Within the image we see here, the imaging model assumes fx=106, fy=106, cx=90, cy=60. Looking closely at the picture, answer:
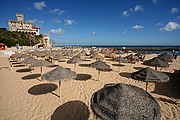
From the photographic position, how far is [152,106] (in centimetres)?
316

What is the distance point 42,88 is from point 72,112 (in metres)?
3.78

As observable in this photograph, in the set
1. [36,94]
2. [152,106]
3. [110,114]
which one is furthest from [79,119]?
[36,94]

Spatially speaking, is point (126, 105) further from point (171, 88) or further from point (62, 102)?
point (171, 88)

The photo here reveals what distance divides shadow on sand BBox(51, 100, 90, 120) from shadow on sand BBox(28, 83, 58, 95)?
2351mm

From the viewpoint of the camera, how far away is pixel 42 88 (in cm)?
789

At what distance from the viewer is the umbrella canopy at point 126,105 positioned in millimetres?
2949

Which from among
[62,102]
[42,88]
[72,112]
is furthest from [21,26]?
[72,112]

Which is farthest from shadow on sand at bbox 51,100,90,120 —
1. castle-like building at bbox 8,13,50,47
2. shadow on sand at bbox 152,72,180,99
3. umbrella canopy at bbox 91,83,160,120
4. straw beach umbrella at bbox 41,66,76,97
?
castle-like building at bbox 8,13,50,47

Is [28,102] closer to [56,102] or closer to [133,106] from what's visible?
[56,102]

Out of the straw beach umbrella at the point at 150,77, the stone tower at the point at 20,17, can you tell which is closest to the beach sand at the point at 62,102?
the straw beach umbrella at the point at 150,77

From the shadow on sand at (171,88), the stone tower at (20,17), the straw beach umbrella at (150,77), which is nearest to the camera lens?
the straw beach umbrella at (150,77)

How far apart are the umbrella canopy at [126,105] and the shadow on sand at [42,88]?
5.09m

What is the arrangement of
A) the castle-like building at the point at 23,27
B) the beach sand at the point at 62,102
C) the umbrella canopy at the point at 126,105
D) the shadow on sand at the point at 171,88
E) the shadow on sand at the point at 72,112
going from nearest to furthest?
the umbrella canopy at the point at 126,105, the shadow on sand at the point at 72,112, the beach sand at the point at 62,102, the shadow on sand at the point at 171,88, the castle-like building at the point at 23,27

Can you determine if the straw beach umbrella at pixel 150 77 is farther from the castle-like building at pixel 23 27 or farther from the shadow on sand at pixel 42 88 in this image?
the castle-like building at pixel 23 27
